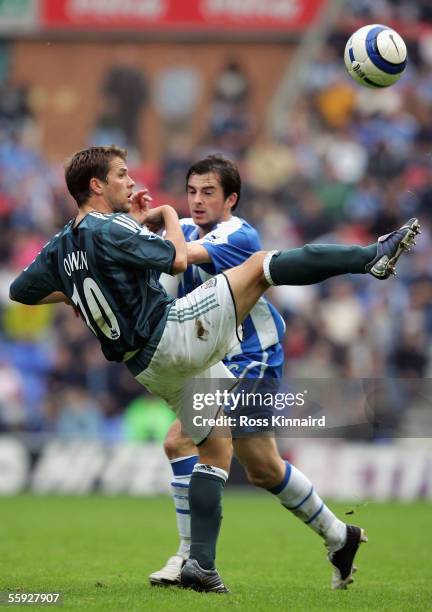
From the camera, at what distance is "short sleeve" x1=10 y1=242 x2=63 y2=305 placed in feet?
20.6

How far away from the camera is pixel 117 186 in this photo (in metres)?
6.16

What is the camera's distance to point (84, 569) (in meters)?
7.15

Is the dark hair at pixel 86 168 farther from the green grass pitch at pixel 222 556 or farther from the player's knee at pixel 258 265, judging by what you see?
the green grass pitch at pixel 222 556

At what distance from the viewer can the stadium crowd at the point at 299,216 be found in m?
14.7

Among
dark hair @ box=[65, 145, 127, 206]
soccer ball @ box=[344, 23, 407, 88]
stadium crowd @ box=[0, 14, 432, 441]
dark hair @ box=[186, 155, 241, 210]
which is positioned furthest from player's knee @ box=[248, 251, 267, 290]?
stadium crowd @ box=[0, 14, 432, 441]

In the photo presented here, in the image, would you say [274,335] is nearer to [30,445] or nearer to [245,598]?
[245,598]

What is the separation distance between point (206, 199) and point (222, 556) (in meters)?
2.62

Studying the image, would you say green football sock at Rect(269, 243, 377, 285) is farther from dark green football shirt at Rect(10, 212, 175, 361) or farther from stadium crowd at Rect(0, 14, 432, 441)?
stadium crowd at Rect(0, 14, 432, 441)

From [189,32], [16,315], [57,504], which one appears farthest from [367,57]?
[189,32]

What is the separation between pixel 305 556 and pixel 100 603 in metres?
2.98

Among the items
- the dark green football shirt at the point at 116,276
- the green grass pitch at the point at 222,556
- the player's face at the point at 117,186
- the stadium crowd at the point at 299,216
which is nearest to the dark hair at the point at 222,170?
the player's face at the point at 117,186

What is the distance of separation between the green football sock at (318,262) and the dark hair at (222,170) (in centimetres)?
120

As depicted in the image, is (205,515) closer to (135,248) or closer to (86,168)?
(135,248)
